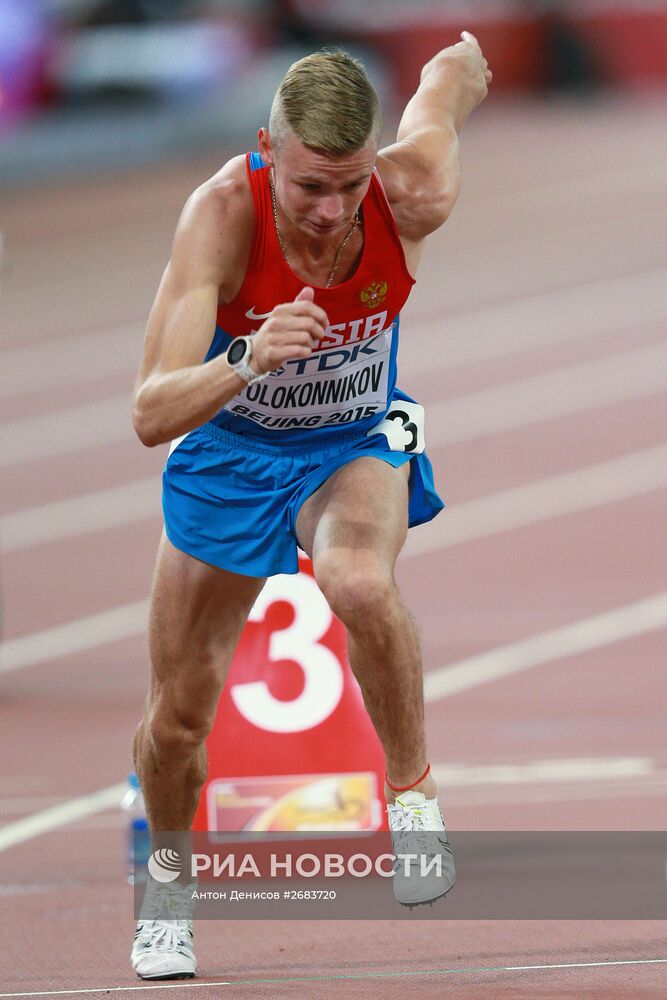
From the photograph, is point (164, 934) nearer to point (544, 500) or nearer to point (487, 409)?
point (544, 500)

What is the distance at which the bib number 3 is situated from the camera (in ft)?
14.9

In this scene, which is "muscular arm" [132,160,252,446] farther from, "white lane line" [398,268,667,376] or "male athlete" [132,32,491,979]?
"white lane line" [398,268,667,376]

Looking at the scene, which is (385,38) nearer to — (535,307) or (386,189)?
(535,307)

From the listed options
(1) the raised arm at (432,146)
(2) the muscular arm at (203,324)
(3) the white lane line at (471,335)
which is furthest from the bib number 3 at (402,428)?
(3) the white lane line at (471,335)

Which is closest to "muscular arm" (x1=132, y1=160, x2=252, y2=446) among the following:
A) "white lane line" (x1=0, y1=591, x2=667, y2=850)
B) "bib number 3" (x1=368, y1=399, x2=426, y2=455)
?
"bib number 3" (x1=368, y1=399, x2=426, y2=455)

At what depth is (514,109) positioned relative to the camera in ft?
71.8

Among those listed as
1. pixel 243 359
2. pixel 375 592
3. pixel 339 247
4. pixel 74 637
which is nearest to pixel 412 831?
pixel 375 592

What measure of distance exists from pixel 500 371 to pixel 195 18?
7.97 m

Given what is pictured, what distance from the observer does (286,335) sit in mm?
3723

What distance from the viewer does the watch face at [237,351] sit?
379 centimetres

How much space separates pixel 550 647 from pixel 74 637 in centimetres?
228

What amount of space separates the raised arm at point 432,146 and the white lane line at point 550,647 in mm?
3457

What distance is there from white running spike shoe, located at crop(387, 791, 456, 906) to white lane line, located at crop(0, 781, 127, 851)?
7.30 feet

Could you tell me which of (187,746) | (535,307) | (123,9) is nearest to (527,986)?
(187,746)
